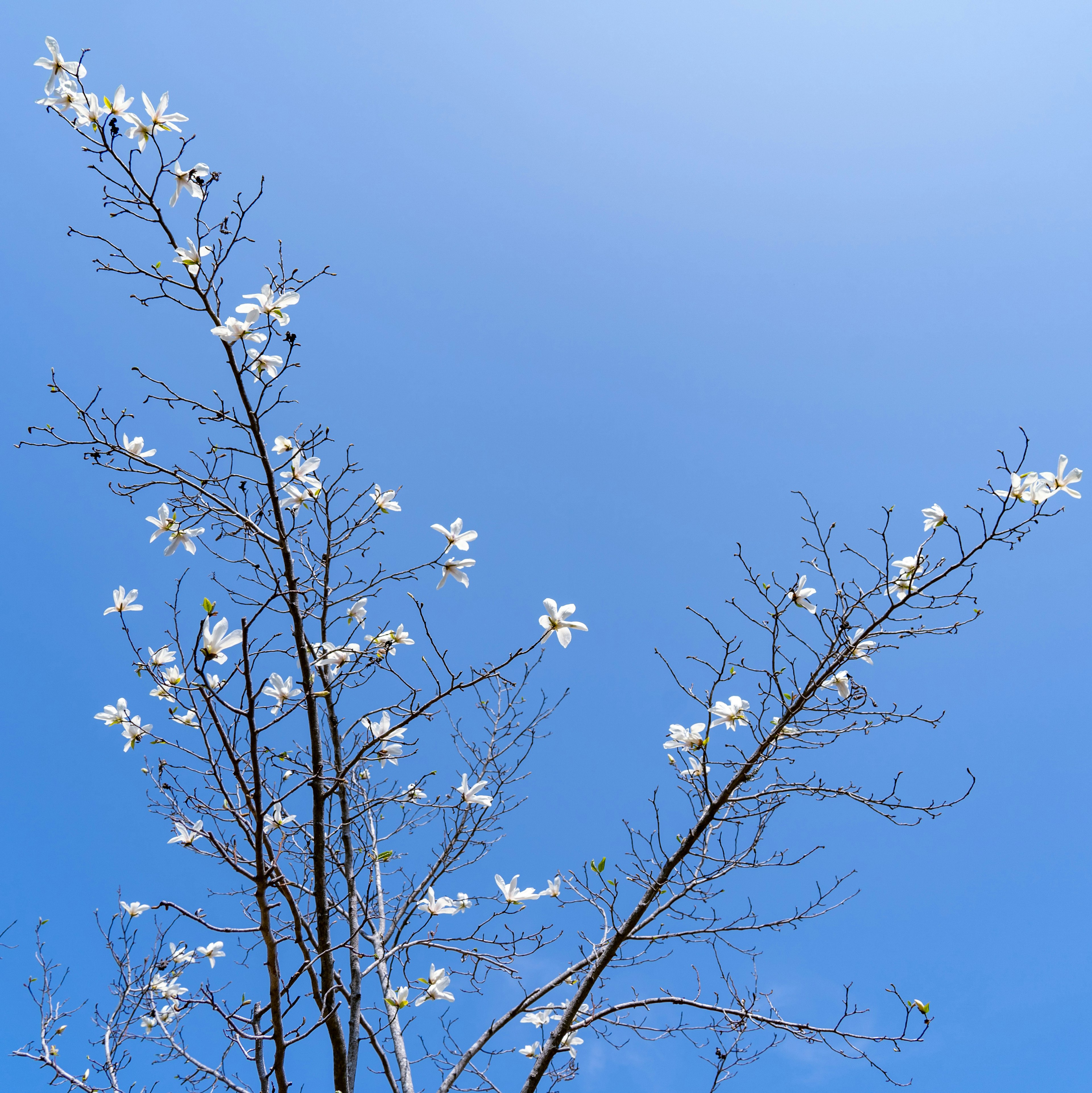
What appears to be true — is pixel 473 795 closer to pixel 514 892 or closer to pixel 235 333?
pixel 514 892

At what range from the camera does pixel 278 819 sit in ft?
13.5

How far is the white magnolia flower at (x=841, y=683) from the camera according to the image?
3.88 metres

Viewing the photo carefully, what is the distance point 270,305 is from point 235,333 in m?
0.21

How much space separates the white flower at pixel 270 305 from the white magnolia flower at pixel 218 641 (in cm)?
140

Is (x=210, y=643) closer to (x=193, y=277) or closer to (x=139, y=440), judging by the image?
(x=139, y=440)

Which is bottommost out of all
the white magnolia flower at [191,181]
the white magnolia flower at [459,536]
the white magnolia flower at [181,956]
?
the white magnolia flower at [181,956]

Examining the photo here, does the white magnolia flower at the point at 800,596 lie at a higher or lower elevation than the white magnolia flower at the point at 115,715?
higher

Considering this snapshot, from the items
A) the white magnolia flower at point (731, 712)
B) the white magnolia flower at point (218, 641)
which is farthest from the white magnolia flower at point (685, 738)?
the white magnolia flower at point (218, 641)

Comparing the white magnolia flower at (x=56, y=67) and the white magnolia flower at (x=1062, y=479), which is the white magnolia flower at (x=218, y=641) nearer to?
the white magnolia flower at (x=56, y=67)

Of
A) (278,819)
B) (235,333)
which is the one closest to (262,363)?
(235,333)

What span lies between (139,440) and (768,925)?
4415 mm

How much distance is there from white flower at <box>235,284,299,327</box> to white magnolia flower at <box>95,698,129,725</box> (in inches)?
82.1

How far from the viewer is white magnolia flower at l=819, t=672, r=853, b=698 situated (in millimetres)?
3885

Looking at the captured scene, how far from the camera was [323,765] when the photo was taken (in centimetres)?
384
